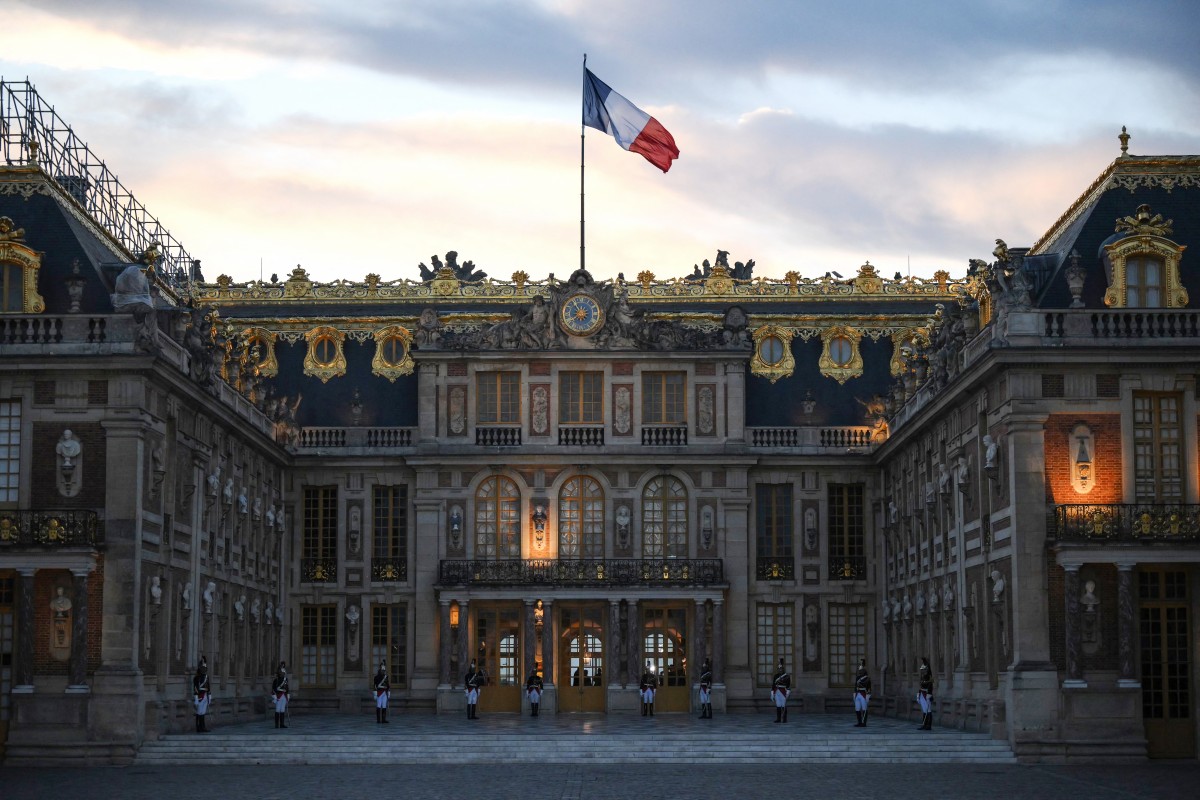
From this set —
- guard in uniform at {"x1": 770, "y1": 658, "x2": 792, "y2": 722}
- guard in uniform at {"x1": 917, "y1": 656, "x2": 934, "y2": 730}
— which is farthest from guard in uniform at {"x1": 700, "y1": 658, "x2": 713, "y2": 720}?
guard in uniform at {"x1": 917, "y1": 656, "x2": 934, "y2": 730}

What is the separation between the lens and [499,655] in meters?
53.8

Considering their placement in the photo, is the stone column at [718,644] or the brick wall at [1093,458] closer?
the brick wall at [1093,458]

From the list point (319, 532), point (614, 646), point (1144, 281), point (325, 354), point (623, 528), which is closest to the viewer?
point (1144, 281)

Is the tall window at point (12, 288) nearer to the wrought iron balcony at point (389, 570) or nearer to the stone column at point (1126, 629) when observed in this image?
the wrought iron balcony at point (389, 570)

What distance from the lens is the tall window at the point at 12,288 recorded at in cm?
3878

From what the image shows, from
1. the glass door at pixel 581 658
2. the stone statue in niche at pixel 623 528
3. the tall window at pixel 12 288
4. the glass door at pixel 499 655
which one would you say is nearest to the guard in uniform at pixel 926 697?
the glass door at pixel 581 658

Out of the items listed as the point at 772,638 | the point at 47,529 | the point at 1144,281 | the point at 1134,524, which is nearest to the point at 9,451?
the point at 47,529

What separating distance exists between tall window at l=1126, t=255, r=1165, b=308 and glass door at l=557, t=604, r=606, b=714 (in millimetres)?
21394

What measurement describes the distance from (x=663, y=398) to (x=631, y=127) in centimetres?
849

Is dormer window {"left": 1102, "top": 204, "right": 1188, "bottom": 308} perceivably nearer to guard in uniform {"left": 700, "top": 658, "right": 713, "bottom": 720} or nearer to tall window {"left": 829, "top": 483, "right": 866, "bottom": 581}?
guard in uniform {"left": 700, "top": 658, "right": 713, "bottom": 720}

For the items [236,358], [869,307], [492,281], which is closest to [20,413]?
[236,358]

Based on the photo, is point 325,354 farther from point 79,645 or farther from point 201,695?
point 79,645

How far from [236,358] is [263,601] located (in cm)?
786

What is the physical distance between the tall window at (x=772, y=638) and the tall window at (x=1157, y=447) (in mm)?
19622
